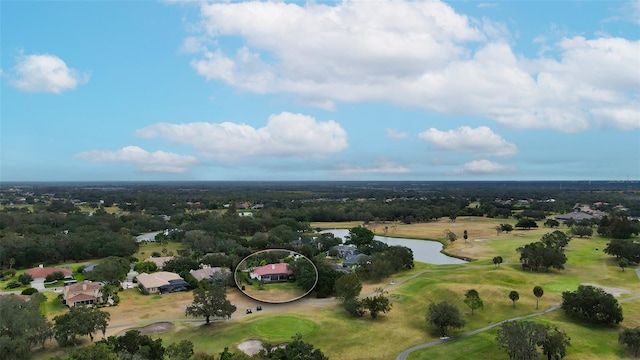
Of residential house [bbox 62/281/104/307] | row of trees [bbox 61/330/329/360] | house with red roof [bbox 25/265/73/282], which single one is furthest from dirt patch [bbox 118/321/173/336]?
house with red roof [bbox 25/265/73/282]

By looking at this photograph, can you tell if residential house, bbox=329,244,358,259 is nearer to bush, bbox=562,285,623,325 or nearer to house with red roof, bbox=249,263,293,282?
house with red roof, bbox=249,263,293,282

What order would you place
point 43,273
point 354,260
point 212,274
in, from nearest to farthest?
point 212,274
point 43,273
point 354,260

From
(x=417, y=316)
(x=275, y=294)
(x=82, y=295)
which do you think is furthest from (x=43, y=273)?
(x=417, y=316)

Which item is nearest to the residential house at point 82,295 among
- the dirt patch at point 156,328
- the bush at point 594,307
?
the dirt patch at point 156,328

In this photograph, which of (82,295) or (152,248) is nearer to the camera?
(82,295)

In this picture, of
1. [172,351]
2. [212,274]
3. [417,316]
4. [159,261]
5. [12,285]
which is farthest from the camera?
[159,261]

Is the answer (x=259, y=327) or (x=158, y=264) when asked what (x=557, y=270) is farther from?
(x=158, y=264)

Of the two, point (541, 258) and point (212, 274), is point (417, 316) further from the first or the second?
point (212, 274)
